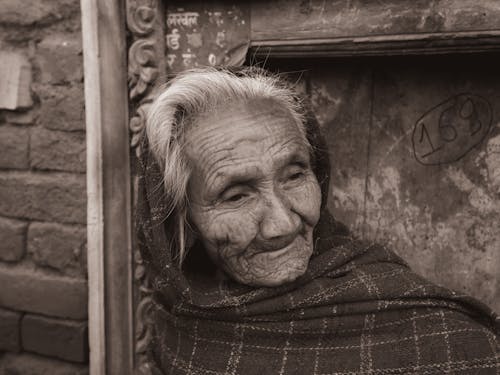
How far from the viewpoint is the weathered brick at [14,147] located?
2.26 m

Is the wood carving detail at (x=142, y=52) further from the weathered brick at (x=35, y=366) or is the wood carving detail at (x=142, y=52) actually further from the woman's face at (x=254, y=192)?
the weathered brick at (x=35, y=366)

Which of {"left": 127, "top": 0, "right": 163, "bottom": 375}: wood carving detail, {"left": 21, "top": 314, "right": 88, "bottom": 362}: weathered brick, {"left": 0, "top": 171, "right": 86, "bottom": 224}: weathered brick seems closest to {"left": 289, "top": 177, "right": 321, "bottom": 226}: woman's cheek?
{"left": 127, "top": 0, "right": 163, "bottom": 375}: wood carving detail

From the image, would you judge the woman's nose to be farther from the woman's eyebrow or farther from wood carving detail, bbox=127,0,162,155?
wood carving detail, bbox=127,0,162,155

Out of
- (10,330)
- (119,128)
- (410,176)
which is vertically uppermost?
(119,128)

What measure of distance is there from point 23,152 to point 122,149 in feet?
1.59

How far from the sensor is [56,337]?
2.32m

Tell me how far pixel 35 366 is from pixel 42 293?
383mm

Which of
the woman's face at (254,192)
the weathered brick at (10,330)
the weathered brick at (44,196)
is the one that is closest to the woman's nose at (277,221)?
the woman's face at (254,192)

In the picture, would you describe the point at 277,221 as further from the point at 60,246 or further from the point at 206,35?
the point at 60,246

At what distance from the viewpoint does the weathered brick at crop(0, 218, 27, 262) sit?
2312 millimetres

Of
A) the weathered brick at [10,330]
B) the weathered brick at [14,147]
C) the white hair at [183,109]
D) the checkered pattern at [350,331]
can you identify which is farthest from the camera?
the weathered brick at [10,330]

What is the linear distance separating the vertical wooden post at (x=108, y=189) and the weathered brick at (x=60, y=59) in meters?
0.06

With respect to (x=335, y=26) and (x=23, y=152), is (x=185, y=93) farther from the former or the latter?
(x=23, y=152)

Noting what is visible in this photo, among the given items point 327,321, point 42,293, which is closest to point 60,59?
point 42,293
